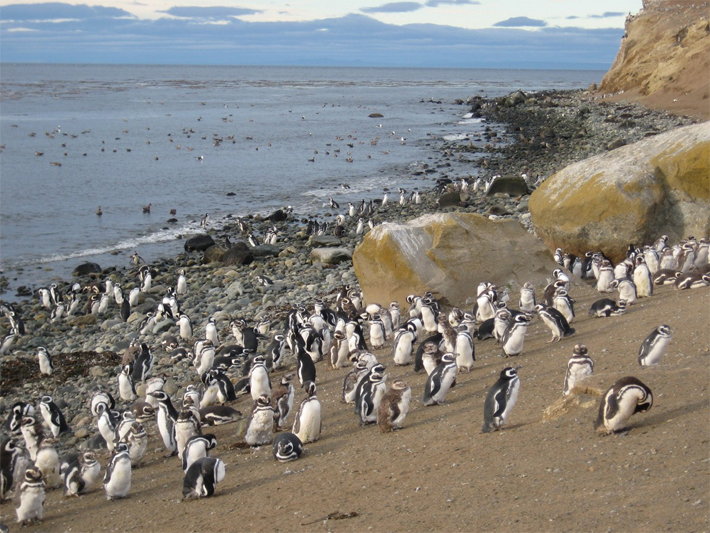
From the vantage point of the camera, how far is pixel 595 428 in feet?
25.3

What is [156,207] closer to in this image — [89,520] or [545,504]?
[89,520]

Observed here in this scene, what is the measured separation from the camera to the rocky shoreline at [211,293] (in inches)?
573

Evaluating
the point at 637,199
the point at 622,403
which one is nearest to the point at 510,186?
the point at 637,199

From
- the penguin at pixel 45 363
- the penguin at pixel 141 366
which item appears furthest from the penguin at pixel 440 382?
the penguin at pixel 45 363

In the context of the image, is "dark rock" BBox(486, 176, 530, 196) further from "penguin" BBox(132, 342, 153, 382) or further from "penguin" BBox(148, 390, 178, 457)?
"penguin" BBox(148, 390, 178, 457)

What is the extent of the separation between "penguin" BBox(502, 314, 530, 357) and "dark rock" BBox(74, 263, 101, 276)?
1649cm

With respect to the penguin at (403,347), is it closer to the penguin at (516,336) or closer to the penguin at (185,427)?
the penguin at (516,336)

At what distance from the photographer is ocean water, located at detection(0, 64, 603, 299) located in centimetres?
2969

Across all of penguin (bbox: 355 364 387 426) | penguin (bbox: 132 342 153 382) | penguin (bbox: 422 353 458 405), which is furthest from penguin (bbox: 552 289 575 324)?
penguin (bbox: 132 342 153 382)

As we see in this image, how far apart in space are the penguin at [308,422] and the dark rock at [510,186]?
78.7ft

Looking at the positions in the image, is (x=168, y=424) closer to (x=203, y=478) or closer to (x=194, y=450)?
(x=194, y=450)

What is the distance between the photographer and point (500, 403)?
856 centimetres

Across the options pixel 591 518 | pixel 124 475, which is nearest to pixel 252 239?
pixel 124 475

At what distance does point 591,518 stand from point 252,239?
832 inches
